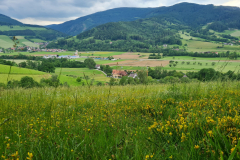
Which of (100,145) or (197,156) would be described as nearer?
(197,156)

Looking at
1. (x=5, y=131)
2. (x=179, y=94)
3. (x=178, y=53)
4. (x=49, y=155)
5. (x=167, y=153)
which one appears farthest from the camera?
(x=178, y=53)

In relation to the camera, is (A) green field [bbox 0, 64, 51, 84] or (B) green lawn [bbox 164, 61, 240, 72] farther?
(A) green field [bbox 0, 64, 51, 84]

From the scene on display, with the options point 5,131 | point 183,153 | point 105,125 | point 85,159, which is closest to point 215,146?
point 183,153

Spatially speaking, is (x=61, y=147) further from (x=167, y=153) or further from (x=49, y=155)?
(x=167, y=153)

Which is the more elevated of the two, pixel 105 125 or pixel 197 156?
pixel 197 156

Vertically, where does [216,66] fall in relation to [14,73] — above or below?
above

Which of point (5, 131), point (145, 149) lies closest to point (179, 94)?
point (145, 149)

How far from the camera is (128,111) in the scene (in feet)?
13.4

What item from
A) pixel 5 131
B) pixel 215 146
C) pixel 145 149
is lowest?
pixel 5 131

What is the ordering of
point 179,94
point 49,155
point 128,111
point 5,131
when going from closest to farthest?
point 49,155 < point 5,131 < point 128,111 < point 179,94

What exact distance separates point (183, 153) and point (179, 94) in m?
3.50

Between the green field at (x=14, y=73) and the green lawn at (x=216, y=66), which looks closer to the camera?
the green lawn at (x=216, y=66)

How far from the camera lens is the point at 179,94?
5152mm

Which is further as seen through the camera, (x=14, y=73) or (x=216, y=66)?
(x=14, y=73)
